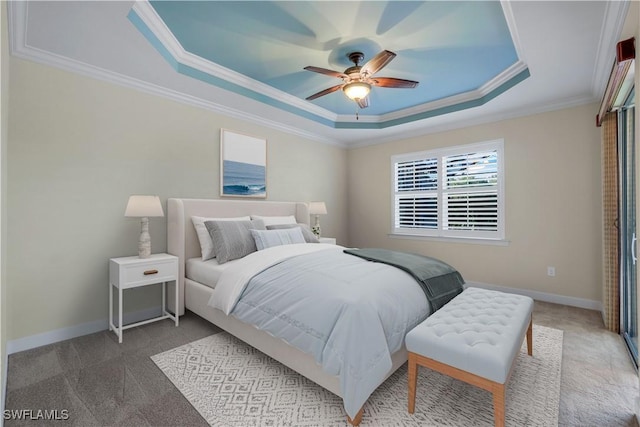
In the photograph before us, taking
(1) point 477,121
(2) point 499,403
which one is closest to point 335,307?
(2) point 499,403

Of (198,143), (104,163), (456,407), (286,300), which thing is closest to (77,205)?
(104,163)

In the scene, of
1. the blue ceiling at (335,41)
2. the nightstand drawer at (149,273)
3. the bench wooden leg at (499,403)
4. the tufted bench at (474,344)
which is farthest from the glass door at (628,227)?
the nightstand drawer at (149,273)

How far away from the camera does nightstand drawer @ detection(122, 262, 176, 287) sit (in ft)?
8.55

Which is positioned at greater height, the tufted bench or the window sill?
the window sill

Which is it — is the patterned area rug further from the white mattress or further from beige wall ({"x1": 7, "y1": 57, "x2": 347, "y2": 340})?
beige wall ({"x1": 7, "y1": 57, "x2": 347, "y2": 340})

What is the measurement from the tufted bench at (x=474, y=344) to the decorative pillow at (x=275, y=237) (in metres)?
1.80

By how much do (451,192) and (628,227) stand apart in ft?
6.95

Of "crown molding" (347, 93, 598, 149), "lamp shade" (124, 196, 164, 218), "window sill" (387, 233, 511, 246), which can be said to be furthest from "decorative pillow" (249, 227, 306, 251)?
"crown molding" (347, 93, 598, 149)

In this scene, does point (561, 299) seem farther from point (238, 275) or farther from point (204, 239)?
point (204, 239)

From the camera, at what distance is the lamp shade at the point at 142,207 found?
105 inches

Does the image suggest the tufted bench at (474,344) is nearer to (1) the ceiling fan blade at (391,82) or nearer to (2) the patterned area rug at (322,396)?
(2) the patterned area rug at (322,396)

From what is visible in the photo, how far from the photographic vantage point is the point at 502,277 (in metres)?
4.00

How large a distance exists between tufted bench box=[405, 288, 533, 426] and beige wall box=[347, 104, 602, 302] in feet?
6.85

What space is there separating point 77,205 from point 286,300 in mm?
2189
